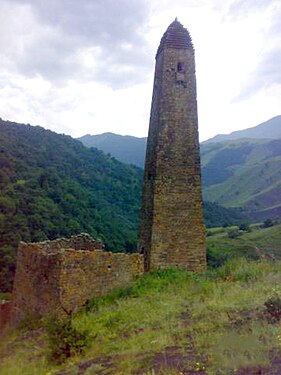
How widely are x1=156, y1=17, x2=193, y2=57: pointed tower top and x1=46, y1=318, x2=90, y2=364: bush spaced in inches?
339

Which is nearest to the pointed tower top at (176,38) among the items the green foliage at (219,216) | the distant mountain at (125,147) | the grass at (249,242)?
the grass at (249,242)

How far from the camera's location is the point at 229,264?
12352 mm

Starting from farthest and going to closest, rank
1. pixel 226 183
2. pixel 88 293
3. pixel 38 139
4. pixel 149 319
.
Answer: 1. pixel 226 183
2. pixel 38 139
3. pixel 88 293
4. pixel 149 319

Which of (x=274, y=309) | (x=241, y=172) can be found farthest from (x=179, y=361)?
(x=241, y=172)

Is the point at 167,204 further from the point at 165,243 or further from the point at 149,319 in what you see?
the point at 149,319

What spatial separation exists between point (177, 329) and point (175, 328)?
0.11 metres

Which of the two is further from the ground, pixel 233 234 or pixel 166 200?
pixel 166 200

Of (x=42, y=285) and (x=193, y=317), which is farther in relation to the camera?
(x=42, y=285)

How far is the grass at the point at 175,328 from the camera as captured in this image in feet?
18.1

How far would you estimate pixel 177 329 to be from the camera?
707 centimetres

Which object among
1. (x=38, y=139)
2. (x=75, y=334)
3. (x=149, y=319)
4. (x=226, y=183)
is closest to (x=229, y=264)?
(x=149, y=319)

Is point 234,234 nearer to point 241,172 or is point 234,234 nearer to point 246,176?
point 246,176

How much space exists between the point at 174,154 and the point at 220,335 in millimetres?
7159

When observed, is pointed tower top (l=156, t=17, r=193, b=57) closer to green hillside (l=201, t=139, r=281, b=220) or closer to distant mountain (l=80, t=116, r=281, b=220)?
green hillside (l=201, t=139, r=281, b=220)
